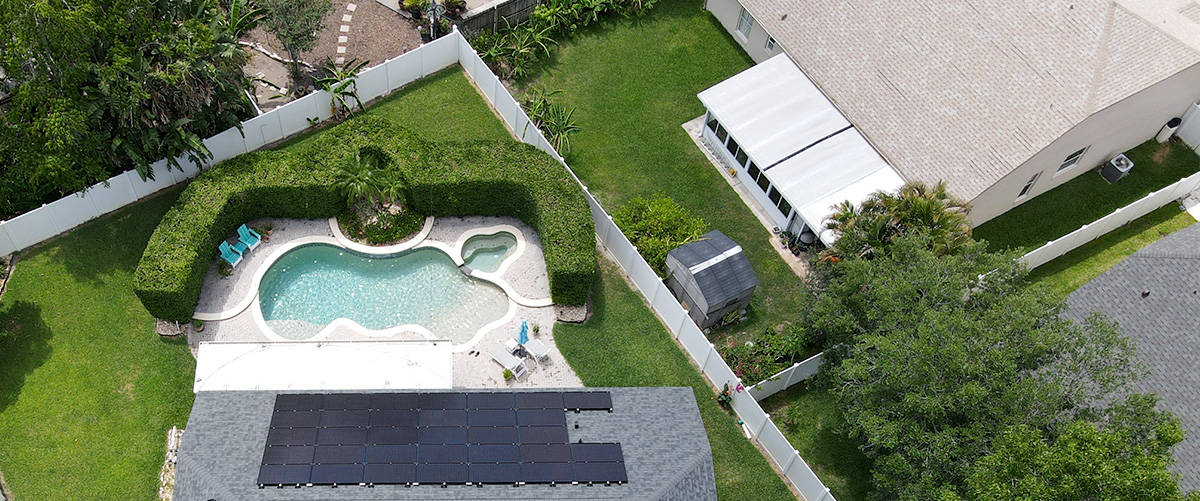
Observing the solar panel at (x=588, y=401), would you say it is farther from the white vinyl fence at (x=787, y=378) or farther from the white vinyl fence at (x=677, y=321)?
the white vinyl fence at (x=787, y=378)

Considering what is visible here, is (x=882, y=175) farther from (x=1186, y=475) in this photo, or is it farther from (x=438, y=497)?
(x=438, y=497)

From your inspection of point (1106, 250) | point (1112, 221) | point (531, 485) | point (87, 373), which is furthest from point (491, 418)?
point (1112, 221)

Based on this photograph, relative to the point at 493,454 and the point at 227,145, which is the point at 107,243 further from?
the point at 493,454

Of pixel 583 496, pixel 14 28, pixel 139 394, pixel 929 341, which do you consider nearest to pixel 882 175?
pixel 929 341

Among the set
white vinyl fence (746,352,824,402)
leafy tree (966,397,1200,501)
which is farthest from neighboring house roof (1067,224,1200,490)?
white vinyl fence (746,352,824,402)

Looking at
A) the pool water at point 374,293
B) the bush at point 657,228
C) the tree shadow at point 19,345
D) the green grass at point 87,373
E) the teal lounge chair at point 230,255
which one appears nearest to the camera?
the green grass at point 87,373

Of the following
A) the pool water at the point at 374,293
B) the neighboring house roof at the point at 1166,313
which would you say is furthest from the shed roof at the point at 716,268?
the neighboring house roof at the point at 1166,313

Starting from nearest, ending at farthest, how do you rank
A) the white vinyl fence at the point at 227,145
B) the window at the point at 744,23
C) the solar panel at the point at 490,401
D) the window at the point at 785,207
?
the solar panel at the point at 490,401
the white vinyl fence at the point at 227,145
the window at the point at 785,207
the window at the point at 744,23
